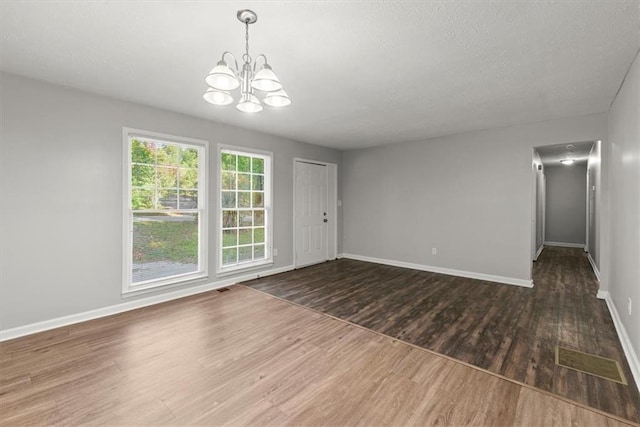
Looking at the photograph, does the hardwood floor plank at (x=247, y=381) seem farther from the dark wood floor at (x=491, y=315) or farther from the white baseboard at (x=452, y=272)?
the white baseboard at (x=452, y=272)

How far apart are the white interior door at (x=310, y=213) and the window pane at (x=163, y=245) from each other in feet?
6.68

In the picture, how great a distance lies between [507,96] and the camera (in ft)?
10.5

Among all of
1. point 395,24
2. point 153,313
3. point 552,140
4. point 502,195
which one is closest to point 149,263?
point 153,313

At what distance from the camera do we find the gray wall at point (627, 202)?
217cm

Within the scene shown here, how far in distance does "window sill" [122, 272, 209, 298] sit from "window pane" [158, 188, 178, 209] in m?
0.98

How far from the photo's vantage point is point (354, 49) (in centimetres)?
224

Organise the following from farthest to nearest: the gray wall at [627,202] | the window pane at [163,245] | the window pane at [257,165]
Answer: the window pane at [257,165], the window pane at [163,245], the gray wall at [627,202]

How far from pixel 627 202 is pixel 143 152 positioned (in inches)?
203

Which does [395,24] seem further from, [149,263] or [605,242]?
[605,242]

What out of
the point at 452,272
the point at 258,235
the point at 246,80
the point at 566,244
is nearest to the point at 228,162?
the point at 258,235

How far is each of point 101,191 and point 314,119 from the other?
2804mm

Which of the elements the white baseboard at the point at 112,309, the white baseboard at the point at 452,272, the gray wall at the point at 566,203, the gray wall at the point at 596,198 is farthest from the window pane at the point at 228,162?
the gray wall at the point at 566,203

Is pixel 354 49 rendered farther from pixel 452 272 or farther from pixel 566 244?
pixel 566 244

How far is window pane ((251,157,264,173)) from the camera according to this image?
4.85 metres
